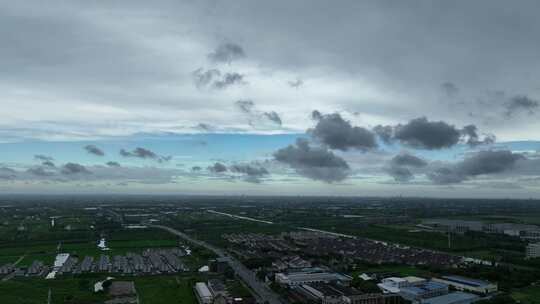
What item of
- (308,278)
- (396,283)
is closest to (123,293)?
(308,278)

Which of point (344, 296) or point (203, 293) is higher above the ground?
point (344, 296)

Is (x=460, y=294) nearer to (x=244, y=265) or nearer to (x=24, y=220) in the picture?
(x=244, y=265)

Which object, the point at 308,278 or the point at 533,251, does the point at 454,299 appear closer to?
the point at 308,278

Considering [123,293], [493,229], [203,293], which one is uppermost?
[493,229]

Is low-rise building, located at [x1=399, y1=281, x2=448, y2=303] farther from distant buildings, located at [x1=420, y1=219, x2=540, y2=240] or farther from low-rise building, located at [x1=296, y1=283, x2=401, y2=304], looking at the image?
distant buildings, located at [x1=420, y1=219, x2=540, y2=240]

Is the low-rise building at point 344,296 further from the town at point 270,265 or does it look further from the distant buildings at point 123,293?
the distant buildings at point 123,293

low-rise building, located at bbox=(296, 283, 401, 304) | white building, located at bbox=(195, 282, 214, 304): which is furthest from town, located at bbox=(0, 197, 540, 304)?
white building, located at bbox=(195, 282, 214, 304)

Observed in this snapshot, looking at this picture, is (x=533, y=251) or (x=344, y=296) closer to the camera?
(x=344, y=296)

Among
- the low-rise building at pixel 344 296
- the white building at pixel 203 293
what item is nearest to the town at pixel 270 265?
the low-rise building at pixel 344 296

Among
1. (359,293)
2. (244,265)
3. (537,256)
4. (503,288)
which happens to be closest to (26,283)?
(244,265)
